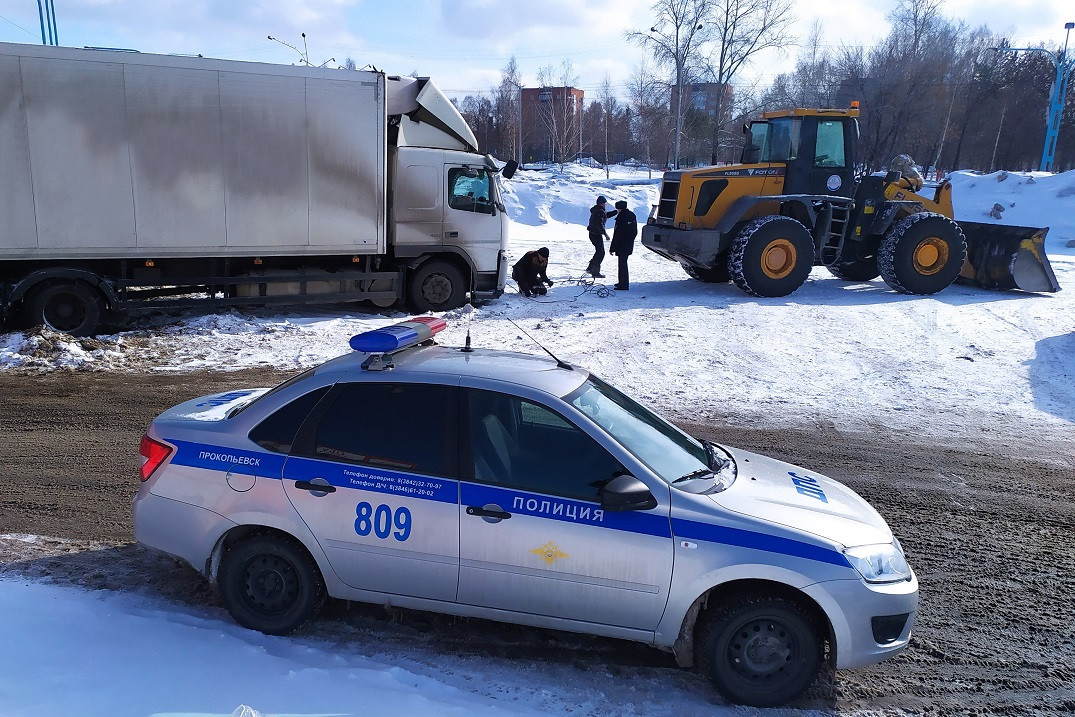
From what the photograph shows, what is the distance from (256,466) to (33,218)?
8.39m

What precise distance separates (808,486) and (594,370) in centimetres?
589

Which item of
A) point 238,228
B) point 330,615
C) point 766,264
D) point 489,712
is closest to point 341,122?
point 238,228

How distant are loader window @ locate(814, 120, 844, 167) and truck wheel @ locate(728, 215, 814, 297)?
4.37 feet

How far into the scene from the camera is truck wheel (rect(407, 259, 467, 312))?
13328 millimetres

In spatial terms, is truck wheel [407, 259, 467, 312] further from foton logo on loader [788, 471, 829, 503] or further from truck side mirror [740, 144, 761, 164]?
foton logo on loader [788, 471, 829, 503]

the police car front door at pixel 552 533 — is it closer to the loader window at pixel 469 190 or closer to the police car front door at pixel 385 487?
the police car front door at pixel 385 487

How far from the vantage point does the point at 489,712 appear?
363 centimetres

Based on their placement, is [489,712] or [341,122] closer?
[489,712]

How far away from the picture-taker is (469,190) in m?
13.2

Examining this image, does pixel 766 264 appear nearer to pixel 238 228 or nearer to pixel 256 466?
pixel 238 228

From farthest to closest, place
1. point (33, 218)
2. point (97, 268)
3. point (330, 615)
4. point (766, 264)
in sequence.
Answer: point (766, 264), point (97, 268), point (33, 218), point (330, 615)

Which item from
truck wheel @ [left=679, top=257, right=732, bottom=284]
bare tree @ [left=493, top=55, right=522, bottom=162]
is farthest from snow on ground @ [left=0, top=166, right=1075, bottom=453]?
bare tree @ [left=493, top=55, right=522, bottom=162]

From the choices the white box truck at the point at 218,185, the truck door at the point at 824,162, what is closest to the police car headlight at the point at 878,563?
the white box truck at the point at 218,185

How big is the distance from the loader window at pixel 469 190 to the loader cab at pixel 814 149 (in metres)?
5.57
